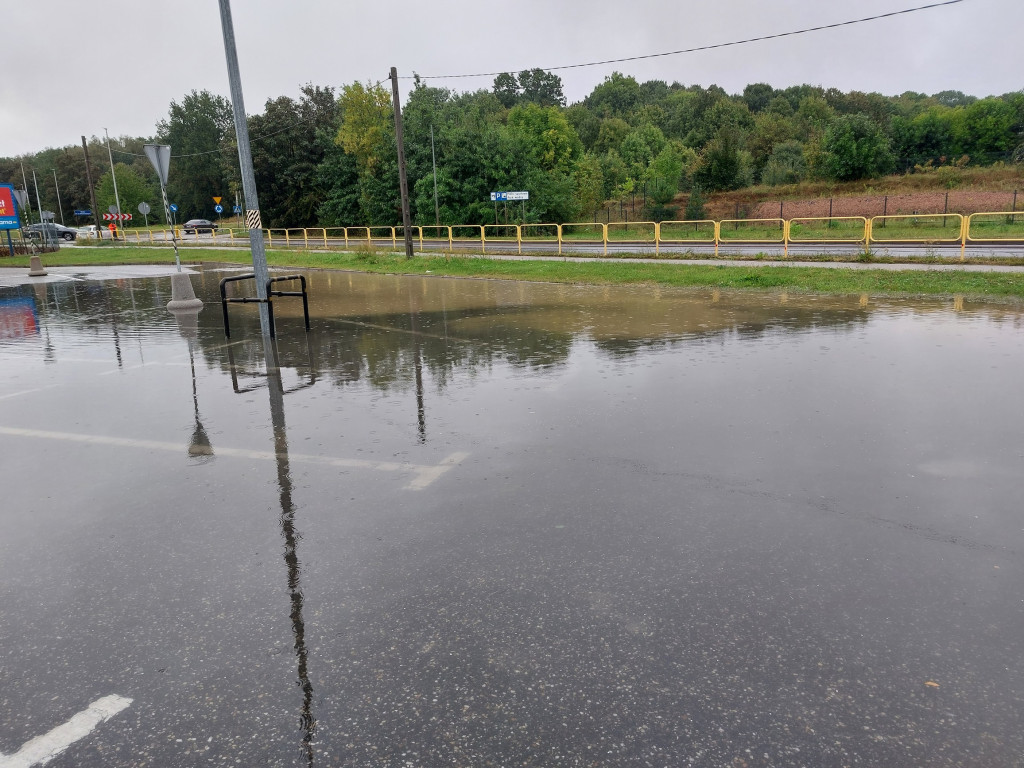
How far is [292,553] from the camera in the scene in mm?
4492

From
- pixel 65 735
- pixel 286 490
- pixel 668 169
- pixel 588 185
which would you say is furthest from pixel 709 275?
pixel 668 169

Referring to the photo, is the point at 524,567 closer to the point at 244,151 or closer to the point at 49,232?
the point at 244,151

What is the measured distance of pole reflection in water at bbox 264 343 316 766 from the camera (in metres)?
3.02

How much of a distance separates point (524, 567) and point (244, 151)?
30.8ft

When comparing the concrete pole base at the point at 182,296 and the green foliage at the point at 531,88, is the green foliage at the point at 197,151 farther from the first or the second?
the concrete pole base at the point at 182,296

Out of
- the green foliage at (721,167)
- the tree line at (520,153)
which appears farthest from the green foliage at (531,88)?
the green foliage at (721,167)

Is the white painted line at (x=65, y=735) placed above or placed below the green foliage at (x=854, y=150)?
below

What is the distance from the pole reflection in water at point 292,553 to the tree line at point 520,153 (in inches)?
1838

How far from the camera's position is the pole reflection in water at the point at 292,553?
3.02m

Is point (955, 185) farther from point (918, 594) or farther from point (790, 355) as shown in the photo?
point (918, 594)

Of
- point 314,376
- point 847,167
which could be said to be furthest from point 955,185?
point 314,376

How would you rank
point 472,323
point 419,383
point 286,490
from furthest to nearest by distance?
point 472,323
point 419,383
point 286,490

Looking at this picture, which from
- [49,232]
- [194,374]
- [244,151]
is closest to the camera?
[194,374]

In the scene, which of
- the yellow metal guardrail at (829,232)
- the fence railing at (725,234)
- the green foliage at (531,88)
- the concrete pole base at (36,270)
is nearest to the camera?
the concrete pole base at (36,270)
